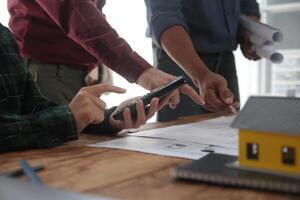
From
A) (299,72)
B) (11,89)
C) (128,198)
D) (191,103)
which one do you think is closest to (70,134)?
(11,89)

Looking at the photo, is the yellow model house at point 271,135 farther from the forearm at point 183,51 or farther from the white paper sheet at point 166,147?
the forearm at point 183,51

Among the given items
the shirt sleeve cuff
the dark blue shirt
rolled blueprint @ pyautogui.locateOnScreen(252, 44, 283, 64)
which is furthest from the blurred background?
rolled blueprint @ pyautogui.locateOnScreen(252, 44, 283, 64)

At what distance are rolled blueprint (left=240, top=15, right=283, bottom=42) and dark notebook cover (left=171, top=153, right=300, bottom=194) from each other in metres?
0.86

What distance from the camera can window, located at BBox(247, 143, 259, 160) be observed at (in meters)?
0.44

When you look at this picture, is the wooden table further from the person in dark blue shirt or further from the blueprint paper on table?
the person in dark blue shirt

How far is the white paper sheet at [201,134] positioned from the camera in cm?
70

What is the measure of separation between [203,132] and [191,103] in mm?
552

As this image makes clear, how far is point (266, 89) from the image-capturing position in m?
3.00

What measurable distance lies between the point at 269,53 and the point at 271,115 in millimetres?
896

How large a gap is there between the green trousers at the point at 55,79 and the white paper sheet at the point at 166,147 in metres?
0.46

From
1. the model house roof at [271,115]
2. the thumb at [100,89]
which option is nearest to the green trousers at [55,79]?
the thumb at [100,89]

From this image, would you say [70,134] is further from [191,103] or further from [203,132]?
[191,103]

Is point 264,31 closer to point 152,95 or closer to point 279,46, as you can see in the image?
point 152,95

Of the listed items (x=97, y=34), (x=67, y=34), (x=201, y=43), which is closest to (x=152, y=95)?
(x=97, y=34)
